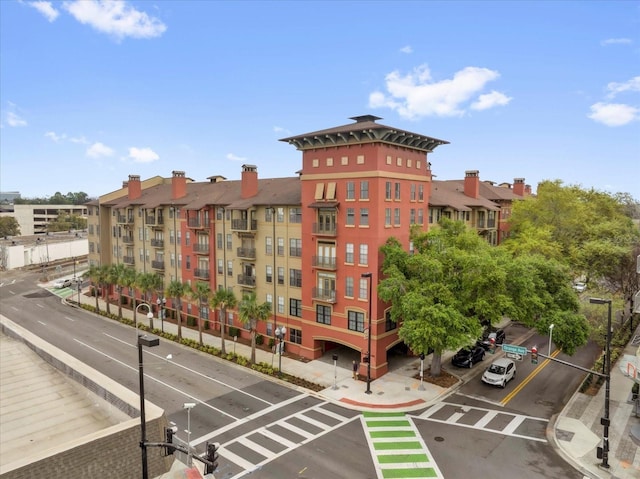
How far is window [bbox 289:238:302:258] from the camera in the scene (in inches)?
1551

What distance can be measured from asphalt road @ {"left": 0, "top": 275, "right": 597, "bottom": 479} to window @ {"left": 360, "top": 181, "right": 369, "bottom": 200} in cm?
1538

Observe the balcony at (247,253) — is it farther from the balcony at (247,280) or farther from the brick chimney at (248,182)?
the brick chimney at (248,182)

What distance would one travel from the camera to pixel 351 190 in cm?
3494

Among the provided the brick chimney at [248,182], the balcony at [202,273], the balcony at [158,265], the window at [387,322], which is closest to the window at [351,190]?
the window at [387,322]

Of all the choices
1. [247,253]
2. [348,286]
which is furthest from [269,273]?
[348,286]

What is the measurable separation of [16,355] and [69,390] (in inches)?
253

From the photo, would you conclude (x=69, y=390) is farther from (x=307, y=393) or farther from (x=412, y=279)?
(x=412, y=279)

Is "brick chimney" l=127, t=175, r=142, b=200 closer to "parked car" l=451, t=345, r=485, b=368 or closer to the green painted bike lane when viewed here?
the green painted bike lane

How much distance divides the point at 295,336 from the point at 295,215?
11.1 metres

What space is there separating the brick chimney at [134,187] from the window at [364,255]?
37836 mm

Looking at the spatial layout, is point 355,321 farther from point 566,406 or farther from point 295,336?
point 566,406

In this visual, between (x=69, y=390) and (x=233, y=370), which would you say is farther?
(x=233, y=370)

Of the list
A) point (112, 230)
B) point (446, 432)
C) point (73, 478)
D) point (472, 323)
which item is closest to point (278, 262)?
point (472, 323)

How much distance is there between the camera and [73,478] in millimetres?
14984
